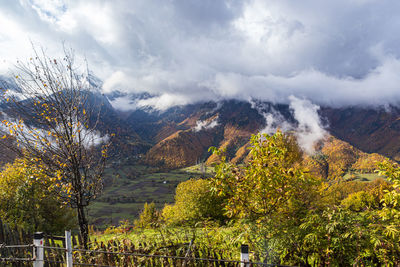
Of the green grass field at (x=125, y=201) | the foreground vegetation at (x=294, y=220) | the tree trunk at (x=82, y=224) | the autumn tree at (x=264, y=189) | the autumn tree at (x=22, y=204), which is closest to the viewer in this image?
the foreground vegetation at (x=294, y=220)

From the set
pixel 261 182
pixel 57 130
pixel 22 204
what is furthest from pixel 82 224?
pixel 22 204

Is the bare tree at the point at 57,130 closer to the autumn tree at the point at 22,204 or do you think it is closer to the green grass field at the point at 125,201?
A: the autumn tree at the point at 22,204

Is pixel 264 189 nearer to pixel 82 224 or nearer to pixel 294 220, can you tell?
pixel 294 220

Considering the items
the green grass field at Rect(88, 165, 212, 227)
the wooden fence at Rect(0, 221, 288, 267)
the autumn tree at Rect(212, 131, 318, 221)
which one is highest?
the autumn tree at Rect(212, 131, 318, 221)

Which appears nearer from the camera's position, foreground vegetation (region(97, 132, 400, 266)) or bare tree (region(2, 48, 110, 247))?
foreground vegetation (region(97, 132, 400, 266))

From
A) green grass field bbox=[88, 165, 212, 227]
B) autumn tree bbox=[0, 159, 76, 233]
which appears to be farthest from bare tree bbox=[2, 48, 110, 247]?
green grass field bbox=[88, 165, 212, 227]

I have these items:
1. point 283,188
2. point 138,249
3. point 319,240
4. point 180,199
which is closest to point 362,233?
point 319,240

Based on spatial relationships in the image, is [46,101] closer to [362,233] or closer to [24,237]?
[24,237]

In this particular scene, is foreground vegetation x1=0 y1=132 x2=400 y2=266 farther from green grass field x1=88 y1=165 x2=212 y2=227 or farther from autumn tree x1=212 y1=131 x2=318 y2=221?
green grass field x1=88 y1=165 x2=212 y2=227

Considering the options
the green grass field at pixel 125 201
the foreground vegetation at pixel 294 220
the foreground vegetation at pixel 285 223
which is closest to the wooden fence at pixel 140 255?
the foreground vegetation at pixel 285 223

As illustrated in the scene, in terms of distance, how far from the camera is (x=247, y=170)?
19.1 ft

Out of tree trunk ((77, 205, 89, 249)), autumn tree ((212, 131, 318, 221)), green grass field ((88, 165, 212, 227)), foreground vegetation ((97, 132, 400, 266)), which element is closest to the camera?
foreground vegetation ((97, 132, 400, 266))

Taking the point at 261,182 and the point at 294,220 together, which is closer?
the point at 294,220

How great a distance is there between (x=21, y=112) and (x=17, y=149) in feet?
4.31
